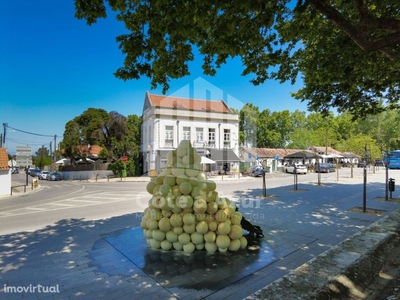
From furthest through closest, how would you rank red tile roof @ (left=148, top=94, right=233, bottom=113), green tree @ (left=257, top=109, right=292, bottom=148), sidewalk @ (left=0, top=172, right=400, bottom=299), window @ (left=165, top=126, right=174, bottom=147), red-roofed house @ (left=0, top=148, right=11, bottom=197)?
green tree @ (left=257, top=109, right=292, bottom=148) → red tile roof @ (left=148, top=94, right=233, bottom=113) → window @ (left=165, top=126, right=174, bottom=147) → red-roofed house @ (left=0, top=148, right=11, bottom=197) → sidewalk @ (left=0, top=172, right=400, bottom=299)

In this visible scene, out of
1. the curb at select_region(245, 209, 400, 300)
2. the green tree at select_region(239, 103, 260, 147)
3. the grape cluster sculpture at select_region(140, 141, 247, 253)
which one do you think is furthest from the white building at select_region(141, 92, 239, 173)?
the curb at select_region(245, 209, 400, 300)

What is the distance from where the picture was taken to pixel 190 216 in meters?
4.25

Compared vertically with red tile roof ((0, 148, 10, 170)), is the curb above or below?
below

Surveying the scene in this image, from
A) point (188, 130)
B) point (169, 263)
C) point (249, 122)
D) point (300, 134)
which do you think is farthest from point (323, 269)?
point (300, 134)

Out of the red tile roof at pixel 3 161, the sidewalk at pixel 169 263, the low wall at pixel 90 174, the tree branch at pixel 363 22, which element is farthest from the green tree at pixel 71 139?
the tree branch at pixel 363 22

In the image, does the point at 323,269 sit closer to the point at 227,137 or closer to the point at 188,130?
the point at 188,130

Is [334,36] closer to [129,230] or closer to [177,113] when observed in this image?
[129,230]

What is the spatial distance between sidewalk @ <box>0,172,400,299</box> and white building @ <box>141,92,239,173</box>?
21.6 meters

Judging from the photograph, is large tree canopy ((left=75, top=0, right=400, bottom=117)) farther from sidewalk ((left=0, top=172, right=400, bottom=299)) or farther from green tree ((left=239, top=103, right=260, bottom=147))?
green tree ((left=239, top=103, right=260, bottom=147))

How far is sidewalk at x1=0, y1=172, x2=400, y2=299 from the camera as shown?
279 centimetres

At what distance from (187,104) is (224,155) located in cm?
921

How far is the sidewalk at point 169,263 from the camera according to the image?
2.79 meters

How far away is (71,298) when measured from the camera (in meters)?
2.99

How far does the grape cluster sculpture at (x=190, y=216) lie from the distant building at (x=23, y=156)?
21.2 meters
